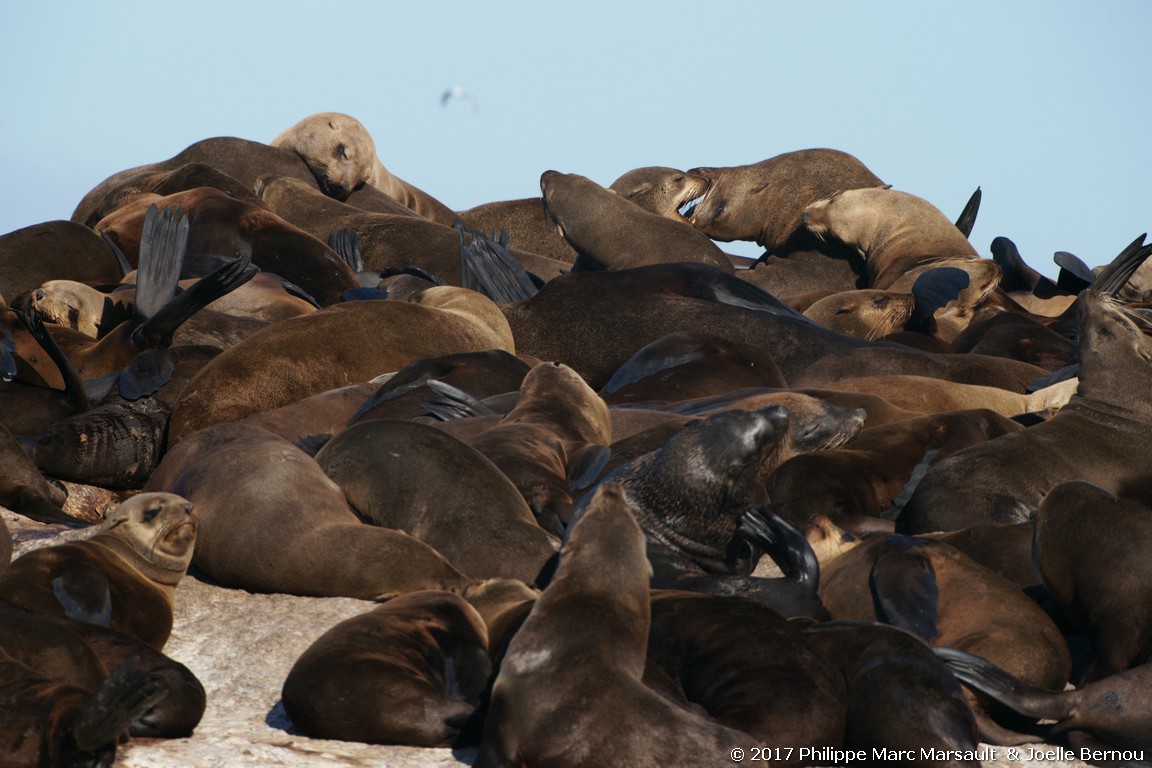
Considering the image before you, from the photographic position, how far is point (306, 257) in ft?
36.7

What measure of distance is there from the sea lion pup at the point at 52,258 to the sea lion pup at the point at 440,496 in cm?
580

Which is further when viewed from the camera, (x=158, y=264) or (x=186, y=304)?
(x=158, y=264)

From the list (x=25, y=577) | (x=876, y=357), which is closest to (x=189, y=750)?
(x=25, y=577)

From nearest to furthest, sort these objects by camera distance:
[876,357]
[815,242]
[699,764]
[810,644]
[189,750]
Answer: [699,764] → [189,750] → [810,644] → [876,357] → [815,242]

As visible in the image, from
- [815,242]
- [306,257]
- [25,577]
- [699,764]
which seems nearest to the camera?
[699,764]

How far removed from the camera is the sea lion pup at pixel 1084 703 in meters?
4.11

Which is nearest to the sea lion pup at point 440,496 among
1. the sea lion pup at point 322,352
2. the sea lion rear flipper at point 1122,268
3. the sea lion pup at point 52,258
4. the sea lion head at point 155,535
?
the sea lion head at point 155,535

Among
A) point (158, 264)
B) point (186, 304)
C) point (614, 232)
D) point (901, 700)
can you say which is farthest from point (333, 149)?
point (901, 700)

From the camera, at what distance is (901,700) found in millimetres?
3764

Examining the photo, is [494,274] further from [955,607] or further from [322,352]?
[955,607]

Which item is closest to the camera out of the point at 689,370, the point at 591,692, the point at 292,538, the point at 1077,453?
the point at 591,692

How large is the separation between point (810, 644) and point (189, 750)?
Answer: 1.61 meters

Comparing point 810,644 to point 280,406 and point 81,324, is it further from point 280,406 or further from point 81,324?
point 81,324

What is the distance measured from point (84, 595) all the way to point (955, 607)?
8.88ft
